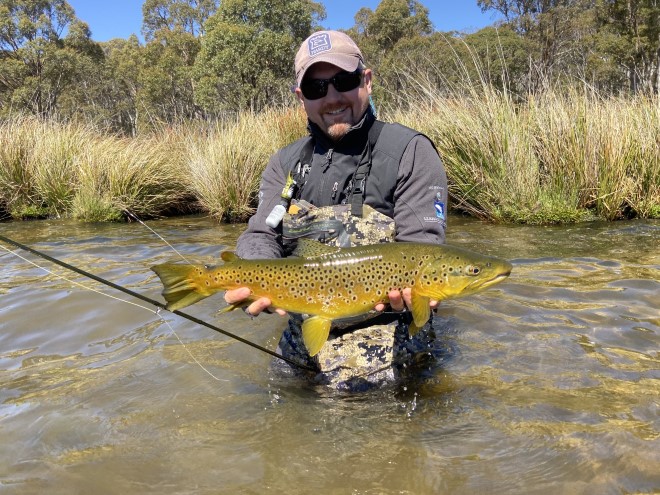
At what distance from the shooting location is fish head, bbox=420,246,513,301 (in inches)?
117

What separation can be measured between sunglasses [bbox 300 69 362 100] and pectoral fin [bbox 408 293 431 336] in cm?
169

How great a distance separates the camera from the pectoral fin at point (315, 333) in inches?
121

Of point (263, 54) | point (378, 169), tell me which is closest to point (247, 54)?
point (263, 54)

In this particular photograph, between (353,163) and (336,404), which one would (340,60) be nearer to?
(353,163)

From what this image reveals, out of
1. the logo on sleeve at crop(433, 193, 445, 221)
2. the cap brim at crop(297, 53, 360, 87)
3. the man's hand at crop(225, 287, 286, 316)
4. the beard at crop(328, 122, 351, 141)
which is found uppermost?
the cap brim at crop(297, 53, 360, 87)

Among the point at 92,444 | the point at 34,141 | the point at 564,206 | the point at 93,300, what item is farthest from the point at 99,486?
the point at 34,141

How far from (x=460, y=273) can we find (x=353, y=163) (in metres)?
1.33

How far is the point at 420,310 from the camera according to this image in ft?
9.68

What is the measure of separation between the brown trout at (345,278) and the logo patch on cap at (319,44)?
1560mm

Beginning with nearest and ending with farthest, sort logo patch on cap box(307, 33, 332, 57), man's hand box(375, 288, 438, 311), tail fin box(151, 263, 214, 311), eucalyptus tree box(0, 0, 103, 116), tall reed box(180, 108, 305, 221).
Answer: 1. tail fin box(151, 263, 214, 311)
2. man's hand box(375, 288, 438, 311)
3. logo patch on cap box(307, 33, 332, 57)
4. tall reed box(180, 108, 305, 221)
5. eucalyptus tree box(0, 0, 103, 116)

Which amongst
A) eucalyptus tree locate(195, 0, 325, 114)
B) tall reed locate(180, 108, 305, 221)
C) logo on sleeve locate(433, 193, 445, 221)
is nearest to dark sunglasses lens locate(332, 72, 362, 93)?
logo on sleeve locate(433, 193, 445, 221)

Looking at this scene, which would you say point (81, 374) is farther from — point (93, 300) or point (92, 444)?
point (93, 300)

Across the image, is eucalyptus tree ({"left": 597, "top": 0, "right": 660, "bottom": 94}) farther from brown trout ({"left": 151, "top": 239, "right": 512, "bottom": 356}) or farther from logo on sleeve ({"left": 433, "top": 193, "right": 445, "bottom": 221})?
brown trout ({"left": 151, "top": 239, "right": 512, "bottom": 356})

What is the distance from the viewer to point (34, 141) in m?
12.7
